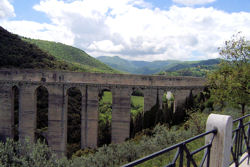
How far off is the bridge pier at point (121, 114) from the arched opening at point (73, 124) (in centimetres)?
475

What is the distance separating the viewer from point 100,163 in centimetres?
937

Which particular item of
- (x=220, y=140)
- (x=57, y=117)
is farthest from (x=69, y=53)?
(x=220, y=140)

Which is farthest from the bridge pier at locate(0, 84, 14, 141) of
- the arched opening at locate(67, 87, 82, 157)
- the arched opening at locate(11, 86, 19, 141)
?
the arched opening at locate(67, 87, 82, 157)

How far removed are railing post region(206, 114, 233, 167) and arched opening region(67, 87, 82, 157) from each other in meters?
15.2

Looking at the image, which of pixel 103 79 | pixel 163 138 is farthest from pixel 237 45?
pixel 103 79

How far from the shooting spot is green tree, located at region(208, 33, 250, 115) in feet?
32.1

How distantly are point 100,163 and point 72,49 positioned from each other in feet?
218

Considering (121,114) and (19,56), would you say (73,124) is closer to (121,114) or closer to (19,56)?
(121,114)

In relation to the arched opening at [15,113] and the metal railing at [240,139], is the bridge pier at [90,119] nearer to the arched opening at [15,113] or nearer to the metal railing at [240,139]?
the arched opening at [15,113]

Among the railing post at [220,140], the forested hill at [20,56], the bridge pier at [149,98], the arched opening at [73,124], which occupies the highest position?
the forested hill at [20,56]

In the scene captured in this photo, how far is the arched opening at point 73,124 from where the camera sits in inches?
674

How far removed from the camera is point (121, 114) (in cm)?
1373

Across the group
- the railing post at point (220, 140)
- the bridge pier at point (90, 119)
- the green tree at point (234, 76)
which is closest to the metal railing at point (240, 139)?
the railing post at point (220, 140)

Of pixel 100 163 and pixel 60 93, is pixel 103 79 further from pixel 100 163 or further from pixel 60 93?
pixel 100 163
